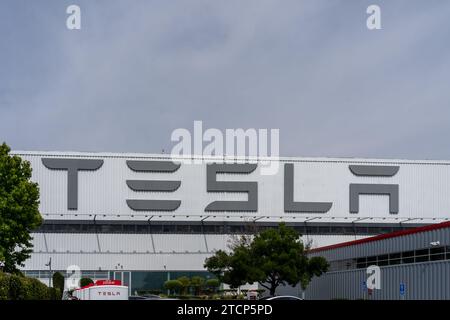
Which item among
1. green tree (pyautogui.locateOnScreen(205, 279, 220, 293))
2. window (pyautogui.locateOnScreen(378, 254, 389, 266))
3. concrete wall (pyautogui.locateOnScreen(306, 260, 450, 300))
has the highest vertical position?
window (pyautogui.locateOnScreen(378, 254, 389, 266))

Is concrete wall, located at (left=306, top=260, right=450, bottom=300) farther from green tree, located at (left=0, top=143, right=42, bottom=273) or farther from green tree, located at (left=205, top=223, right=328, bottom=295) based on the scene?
green tree, located at (left=0, top=143, right=42, bottom=273)

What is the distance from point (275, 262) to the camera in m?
62.8

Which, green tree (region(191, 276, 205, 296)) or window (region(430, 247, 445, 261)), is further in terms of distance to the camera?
green tree (region(191, 276, 205, 296))

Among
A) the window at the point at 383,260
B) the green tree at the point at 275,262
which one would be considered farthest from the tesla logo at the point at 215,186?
the window at the point at 383,260

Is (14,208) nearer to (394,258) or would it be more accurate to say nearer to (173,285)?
(394,258)

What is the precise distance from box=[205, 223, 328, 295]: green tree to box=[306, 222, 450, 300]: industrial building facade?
2.63 m

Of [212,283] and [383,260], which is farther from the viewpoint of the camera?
[212,283]

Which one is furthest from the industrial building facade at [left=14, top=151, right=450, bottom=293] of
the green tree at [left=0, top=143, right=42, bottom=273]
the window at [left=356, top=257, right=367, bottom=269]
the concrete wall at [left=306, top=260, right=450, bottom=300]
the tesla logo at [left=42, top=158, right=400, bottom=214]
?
the green tree at [left=0, top=143, right=42, bottom=273]

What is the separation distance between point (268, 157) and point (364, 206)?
13871 millimetres

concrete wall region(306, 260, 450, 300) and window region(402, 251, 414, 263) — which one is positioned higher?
window region(402, 251, 414, 263)

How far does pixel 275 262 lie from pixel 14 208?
75.1ft

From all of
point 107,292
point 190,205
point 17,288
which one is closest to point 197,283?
point 190,205

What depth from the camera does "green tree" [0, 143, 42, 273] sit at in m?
52.1
